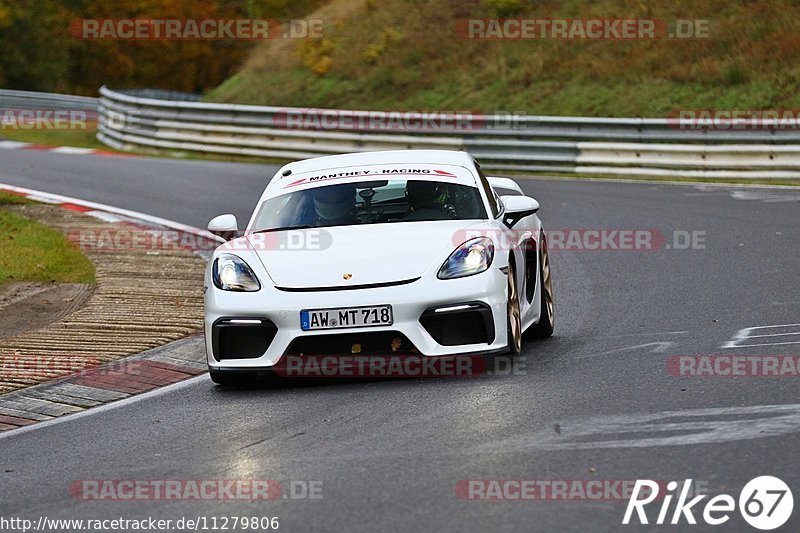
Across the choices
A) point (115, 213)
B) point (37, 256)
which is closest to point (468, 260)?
point (37, 256)

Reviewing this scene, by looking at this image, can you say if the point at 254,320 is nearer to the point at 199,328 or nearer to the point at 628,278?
the point at 199,328

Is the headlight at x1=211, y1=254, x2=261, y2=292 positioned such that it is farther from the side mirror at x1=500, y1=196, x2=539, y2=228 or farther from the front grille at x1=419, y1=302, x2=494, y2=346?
the side mirror at x1=500, y1=196, x2=539, y2=228

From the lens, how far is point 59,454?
6945 mm

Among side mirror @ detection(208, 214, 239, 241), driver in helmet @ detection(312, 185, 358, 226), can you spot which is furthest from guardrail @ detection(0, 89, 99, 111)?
driver in helmet @ detection(312, 185, 358, 226)

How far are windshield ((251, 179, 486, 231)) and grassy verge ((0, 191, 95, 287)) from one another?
4135 mm

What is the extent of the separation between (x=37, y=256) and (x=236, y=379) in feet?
18.9

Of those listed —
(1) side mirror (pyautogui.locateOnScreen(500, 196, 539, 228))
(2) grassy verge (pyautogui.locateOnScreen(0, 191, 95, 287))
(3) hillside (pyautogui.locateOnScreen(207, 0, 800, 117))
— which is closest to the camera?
(1) side mirror (pyautogui.locateOnScreen(500, 196, 539, 228))

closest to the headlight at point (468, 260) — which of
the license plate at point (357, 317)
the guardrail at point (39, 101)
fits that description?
the license plate at point (357, 317)

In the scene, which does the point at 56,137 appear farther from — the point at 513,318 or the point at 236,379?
the point at 513,318

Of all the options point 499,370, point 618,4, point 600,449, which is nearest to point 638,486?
point 600,449

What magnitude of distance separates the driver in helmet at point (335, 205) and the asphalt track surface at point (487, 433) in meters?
1.23

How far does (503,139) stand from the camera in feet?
76.5

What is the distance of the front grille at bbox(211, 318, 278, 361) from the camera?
8.13 meters

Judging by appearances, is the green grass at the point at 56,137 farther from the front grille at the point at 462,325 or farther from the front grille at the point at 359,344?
the front grille at the point at 462,325
